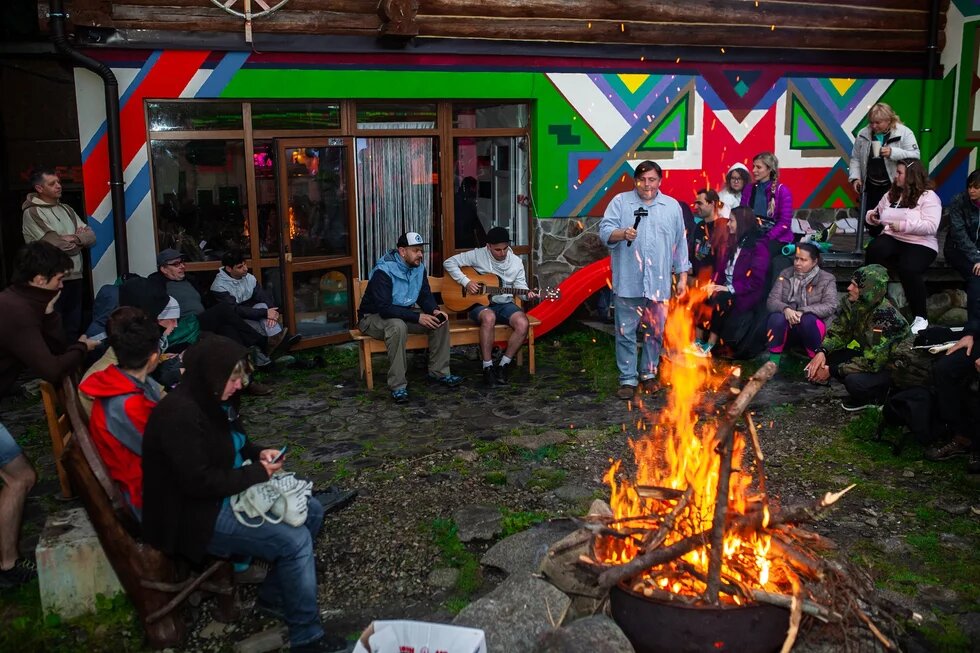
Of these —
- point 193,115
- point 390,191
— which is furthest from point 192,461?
point 390,191

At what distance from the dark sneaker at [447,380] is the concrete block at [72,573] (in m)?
4.74

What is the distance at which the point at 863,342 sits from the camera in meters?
8.31

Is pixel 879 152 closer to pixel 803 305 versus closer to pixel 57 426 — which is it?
pixel 803 305

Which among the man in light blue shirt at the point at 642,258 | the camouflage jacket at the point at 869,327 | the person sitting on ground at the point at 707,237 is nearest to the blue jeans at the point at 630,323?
the man in light blue shirt at the point at 642,258

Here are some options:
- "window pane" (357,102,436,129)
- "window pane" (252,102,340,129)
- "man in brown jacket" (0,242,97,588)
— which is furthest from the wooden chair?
"window pane" (357,102,436,129)

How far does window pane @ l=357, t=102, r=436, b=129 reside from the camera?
10.6 meters

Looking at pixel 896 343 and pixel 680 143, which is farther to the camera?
pixel 680 143

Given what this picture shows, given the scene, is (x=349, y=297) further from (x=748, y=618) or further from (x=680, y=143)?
(x=748, y=618)

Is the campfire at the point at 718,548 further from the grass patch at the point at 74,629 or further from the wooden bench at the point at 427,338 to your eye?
the wooden bench at the point at 427,338

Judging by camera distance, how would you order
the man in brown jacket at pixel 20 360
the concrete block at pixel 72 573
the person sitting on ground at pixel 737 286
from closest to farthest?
the concrete block at pixel 72 573 < the man in brown jacket at pixel 20 360 < the person sitting on ground at pixel 737 286

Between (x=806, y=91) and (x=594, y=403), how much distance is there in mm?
5762

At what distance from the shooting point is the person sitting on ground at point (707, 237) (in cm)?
1019

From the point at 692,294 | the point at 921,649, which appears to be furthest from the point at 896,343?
the point at 921,649

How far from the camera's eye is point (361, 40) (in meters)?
10.1
